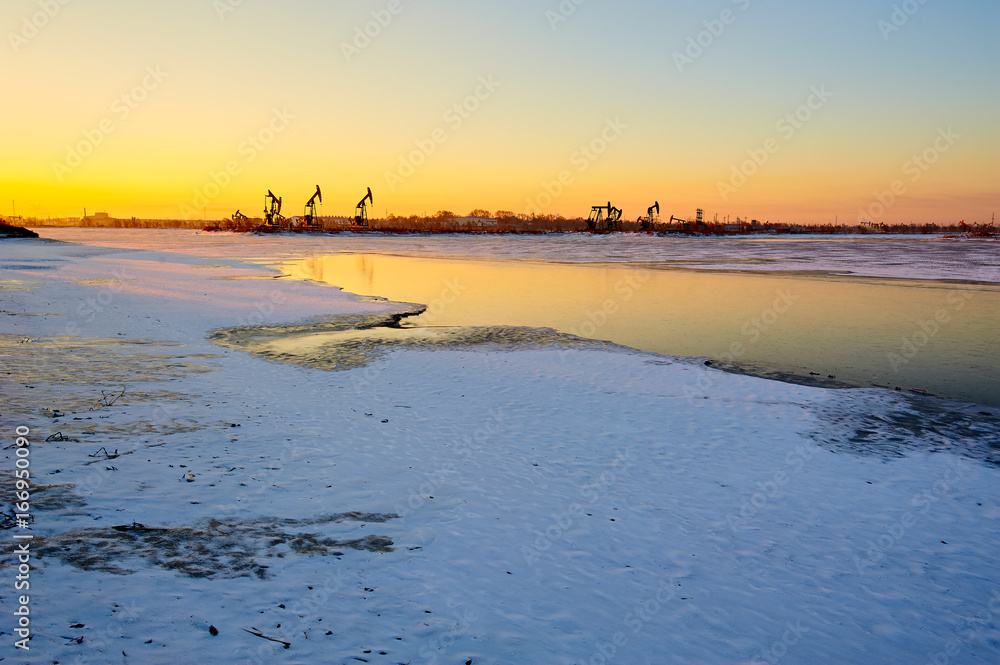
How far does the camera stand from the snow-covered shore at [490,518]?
389 cm

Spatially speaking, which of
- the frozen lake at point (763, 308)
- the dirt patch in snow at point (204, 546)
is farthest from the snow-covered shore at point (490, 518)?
the frozen lake at point (763, 308)

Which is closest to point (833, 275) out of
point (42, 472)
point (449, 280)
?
point (449, 280)

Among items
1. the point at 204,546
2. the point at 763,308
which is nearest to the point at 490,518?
the point at 204,546

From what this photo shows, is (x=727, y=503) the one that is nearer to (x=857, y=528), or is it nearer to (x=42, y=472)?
(x=857, y=528)

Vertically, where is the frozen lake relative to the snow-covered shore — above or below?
above

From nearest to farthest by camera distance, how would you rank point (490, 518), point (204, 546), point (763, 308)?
point (204, 546) < point (490, 518) < point (763, 308)

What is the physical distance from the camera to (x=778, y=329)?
629 inches

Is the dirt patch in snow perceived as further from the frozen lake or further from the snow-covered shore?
the frozen lake

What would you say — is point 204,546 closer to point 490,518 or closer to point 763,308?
point 490,518

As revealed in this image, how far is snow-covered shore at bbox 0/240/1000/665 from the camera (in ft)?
12.8

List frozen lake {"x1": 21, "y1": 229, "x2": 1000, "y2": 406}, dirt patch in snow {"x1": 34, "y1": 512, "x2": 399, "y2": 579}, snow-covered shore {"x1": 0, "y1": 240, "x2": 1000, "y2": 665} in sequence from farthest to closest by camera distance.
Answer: frozen lake {"x1": 21, "y1": 229, "x2": 1000, "y2": 406}
dirt patch in snow {"x1": 34, "y1": 512, "x2": 399, "y2": 579}
snow-covered shore {"x1": 0, "y1": 240, "x2": 1000, "y2": 665}

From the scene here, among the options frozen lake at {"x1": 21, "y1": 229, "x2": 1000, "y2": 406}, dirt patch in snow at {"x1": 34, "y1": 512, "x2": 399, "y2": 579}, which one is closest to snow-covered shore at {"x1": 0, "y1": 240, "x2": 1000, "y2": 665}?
dirt patch in snow at {"x1": 34, "y1": 512, "x2": 399, "y2": 579}

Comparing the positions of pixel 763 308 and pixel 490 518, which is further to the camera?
pixel 763 308

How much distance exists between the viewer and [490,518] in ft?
18.1
